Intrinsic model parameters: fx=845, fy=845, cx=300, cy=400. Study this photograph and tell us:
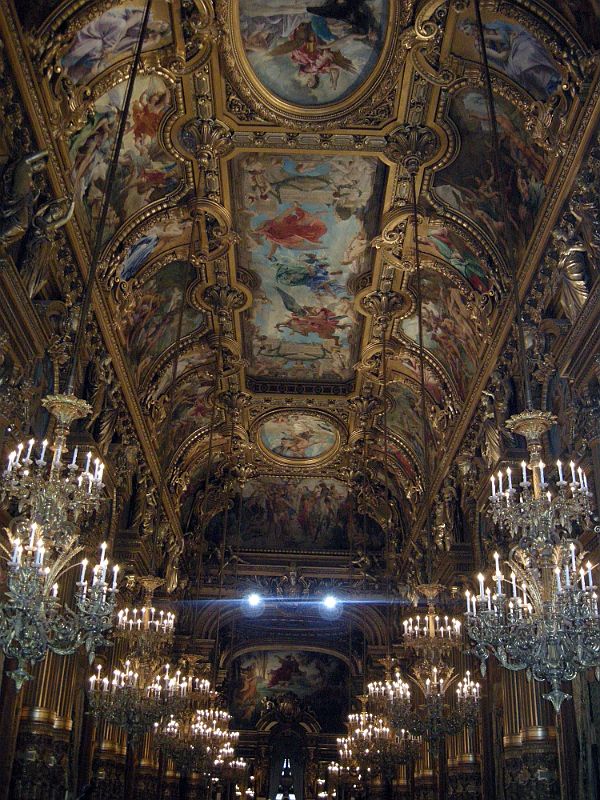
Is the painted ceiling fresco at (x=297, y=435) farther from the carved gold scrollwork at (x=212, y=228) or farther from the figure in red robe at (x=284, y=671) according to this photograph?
the figure in red robe at (x=284, y=671)

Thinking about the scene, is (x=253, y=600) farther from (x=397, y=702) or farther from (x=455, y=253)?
(x=455, y=253)

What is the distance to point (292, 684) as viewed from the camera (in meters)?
34.3

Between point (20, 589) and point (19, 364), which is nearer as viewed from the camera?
point (20, 589)

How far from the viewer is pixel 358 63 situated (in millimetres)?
11594

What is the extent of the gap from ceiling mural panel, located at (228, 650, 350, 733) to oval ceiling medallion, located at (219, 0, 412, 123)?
25.9m

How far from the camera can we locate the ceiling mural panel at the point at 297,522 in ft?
88.1

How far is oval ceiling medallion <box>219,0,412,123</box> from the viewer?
35.7ft

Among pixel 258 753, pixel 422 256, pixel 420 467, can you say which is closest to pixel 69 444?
pixel 422 256

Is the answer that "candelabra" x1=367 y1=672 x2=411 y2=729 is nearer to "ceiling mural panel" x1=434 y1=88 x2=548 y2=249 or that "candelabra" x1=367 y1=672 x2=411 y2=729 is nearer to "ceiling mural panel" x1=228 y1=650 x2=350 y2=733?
"ceiling mural panel" x1=434 y1=88 x2=548 y2=249

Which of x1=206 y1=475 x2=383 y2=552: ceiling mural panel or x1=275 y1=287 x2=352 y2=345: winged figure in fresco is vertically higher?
x1=275 y1=287 x2=352 y2=345: winged figure in fresco

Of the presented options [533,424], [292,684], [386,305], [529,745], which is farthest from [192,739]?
[292,684]

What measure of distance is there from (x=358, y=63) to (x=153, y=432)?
963 centimetres

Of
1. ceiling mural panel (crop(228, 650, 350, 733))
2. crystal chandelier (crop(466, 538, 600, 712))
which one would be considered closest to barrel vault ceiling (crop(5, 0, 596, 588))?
crystal chandelier (crop(466, 538, 600, 712))

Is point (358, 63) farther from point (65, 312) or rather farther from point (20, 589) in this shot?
point (20, 589)
